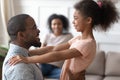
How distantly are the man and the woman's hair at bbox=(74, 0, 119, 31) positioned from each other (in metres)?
0.60

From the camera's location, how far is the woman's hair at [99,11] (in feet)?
6.68

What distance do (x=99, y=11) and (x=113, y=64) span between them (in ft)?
5.58

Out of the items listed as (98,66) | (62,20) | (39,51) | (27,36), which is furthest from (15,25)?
(62,20)

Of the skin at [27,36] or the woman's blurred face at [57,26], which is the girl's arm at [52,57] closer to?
the skin at [27,36]

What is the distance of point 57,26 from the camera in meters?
3.85

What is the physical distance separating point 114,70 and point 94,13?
1.73 meters

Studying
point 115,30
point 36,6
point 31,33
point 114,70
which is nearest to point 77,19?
point 31,33

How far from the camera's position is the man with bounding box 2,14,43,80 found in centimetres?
140

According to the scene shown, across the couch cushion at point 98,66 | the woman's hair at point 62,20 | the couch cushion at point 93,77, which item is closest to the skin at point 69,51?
the couch cushion at point 93,77

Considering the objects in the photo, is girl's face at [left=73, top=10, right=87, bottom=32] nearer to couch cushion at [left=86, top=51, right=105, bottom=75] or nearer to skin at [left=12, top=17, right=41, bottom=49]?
skin at [left=12, top=17, right=41, bottom=49]

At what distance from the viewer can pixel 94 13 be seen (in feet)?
6.70

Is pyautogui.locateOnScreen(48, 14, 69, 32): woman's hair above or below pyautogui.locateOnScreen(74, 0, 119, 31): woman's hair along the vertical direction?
below

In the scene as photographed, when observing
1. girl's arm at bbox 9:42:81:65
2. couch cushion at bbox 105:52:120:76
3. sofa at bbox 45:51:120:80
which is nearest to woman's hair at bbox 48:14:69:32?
sofa at bbox 45:51:120:80

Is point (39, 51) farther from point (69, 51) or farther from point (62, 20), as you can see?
point (62, 20)
